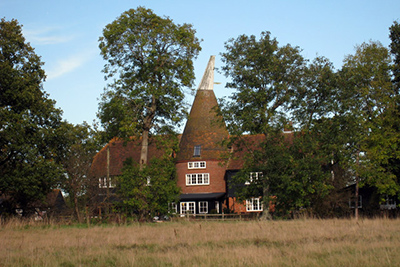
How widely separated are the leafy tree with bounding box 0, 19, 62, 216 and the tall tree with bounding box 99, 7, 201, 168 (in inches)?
176

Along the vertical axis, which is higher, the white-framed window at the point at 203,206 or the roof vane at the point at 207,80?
the roof vane at the point at 207,80

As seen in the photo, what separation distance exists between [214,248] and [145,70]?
2419cm

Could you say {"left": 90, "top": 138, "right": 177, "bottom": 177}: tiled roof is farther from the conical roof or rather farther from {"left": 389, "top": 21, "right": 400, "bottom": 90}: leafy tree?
{"left": 389, "top": 21, "right": 400, "bottom": 90}: leafy tree

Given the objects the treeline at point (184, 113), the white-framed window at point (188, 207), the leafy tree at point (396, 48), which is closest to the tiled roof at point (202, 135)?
the white-framed window at point (188, 207)

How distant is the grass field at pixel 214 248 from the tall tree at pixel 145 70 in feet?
57.9

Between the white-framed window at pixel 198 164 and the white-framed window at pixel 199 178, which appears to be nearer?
the white-framed window at pixel 198 164

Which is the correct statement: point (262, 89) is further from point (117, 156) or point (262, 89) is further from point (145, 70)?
point (117, 156)

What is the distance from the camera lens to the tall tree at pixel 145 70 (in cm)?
3541

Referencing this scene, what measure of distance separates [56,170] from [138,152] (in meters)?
21.4

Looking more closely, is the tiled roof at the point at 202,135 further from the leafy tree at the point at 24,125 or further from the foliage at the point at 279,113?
the leafy tree at the point at 24,125

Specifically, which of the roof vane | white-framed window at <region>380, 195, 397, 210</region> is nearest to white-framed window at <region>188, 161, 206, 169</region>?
the roof vane

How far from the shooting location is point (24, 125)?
1341 inches

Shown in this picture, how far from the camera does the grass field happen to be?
1196cm

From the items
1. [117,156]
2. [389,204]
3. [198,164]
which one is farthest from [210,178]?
[389,204]
